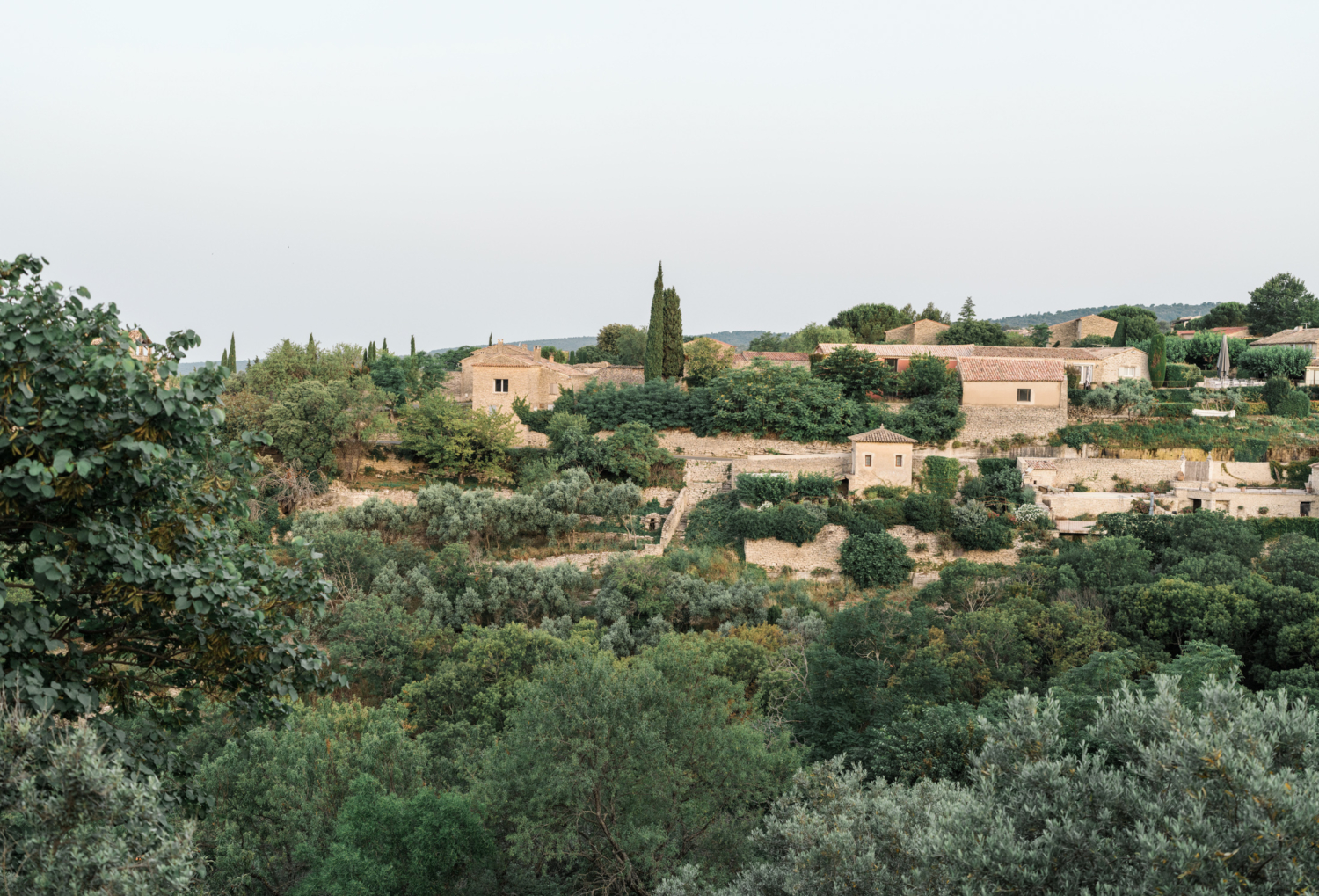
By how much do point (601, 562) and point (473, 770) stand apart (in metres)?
13.3

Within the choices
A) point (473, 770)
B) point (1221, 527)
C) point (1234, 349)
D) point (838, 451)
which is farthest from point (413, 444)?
point (1234, 349)

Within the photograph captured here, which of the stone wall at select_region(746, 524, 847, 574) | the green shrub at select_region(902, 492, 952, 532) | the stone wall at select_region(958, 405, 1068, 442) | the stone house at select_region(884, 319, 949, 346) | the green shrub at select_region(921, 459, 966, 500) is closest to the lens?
the stone wall at select_region(746, 524, 847, 574)

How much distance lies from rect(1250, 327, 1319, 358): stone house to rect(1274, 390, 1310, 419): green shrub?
8.63 meters

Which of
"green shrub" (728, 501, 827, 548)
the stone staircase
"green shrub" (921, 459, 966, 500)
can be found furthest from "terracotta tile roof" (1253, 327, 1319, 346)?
the stone staircase

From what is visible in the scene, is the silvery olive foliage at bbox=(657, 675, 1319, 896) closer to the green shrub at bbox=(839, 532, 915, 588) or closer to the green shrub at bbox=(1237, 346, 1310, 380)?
the green shrub at bbox=(839, 532, 915, 588)

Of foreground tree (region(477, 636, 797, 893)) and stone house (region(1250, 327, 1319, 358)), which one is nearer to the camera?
foreground tree (region(477, 636, 797, 893))

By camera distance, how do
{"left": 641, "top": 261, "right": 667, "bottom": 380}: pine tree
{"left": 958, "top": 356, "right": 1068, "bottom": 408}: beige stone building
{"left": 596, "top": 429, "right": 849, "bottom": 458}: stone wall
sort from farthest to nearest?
{"left": 641, "top": 261, "right": 667, "bottom": 380}: pine tree < {"left": 958, "top": 356, "right": 1068, "bottom": 408}: beige stone building < {"left": 596, "top": 429, "right": 849, "bottom": 458}: stone wall

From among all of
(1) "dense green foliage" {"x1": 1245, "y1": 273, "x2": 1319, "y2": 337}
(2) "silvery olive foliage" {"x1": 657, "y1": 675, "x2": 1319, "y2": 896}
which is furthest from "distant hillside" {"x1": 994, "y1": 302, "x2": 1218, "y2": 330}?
(2) "silvery olive foliage" {"x1": 657, "y1": 675, "x2": 1319, "y2": 896}

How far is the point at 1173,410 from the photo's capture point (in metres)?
34.2

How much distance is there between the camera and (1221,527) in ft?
83.6

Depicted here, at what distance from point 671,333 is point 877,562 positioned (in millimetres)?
15750

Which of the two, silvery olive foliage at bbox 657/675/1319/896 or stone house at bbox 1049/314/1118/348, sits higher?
stone house at bbox 1049/314/1118/348

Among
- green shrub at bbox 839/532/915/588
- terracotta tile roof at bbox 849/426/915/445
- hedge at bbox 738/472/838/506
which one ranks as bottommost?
green shrub at bbox 839/532/915/588

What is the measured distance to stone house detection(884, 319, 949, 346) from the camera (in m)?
58.5
